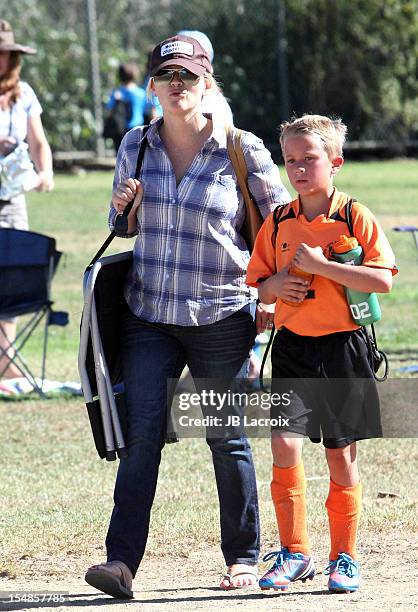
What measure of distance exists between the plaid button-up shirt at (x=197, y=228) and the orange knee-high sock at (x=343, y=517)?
764mm

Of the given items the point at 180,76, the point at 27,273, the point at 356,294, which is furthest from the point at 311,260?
the point at 27,273

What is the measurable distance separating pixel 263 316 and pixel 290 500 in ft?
Answer: 2.23

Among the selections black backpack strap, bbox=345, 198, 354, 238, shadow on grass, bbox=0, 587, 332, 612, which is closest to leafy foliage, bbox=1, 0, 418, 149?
black backpack strap, bbox=345, 198, 354, 238

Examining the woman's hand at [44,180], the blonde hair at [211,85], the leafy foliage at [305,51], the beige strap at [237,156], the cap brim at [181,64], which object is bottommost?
the leafy foliage at [305,51]

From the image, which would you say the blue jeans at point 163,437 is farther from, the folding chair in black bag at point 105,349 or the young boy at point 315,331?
the young boy at point 315,331

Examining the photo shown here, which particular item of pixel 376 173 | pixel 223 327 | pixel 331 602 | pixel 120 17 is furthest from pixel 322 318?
pixel 120 17

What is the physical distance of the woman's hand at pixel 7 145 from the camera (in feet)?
26.7

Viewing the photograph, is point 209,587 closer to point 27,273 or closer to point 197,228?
point 197,228

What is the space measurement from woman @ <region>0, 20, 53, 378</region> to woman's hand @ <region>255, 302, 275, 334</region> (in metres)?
3.85

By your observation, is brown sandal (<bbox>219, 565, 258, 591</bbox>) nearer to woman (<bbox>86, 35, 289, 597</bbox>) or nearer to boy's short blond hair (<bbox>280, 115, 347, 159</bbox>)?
woman (<bbox>86, 35, 289, 597</bbox>)

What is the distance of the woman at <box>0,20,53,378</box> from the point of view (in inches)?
323

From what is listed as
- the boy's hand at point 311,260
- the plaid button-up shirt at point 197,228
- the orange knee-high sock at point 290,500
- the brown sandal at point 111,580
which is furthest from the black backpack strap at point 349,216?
the brown sandal at point 111,580

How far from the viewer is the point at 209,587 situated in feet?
15.7

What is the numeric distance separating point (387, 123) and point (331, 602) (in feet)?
72.8
